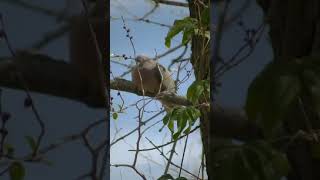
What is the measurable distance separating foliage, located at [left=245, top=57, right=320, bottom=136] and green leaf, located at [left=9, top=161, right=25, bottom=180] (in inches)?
11.7

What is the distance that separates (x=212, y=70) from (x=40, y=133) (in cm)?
25

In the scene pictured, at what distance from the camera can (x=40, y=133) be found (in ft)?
2.03

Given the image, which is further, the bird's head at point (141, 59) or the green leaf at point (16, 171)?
the bird's head at point (141, 59)

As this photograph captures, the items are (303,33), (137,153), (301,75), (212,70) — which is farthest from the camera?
(137,153)

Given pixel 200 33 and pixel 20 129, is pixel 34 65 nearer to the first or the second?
pixel 20 129

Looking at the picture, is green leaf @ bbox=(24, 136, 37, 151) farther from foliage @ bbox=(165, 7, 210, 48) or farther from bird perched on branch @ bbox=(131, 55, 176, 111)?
bird perched on branch @ bbox=(131, 55, 176, 111)

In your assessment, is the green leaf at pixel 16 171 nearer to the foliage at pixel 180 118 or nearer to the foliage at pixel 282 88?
the foliage at pixel 282 88

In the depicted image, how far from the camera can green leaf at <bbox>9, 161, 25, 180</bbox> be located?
0.60m

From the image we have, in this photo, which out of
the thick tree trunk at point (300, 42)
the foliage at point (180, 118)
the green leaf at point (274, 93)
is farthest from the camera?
the foliage at point (180, 118)

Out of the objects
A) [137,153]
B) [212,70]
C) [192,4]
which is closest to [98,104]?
[212,70]

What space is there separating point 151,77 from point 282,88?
3.17 ft

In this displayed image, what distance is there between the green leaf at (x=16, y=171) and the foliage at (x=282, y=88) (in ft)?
0.97

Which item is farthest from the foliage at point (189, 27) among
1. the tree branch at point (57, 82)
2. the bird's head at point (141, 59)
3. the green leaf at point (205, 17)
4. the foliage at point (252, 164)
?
the foliage at point (252, 164)

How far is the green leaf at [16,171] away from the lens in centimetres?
60
